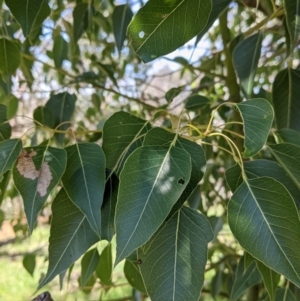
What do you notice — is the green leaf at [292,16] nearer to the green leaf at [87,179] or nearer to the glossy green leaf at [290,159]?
the glossy green leaf at [290,159]

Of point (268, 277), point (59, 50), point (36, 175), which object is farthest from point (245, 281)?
point (59, 50)

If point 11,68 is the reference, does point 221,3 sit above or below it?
above

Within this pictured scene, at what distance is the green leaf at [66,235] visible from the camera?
47 cm

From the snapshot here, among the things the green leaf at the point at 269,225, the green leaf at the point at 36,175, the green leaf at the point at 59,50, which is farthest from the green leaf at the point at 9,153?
the green leaf at the point at 59,50

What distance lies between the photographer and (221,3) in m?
0.62

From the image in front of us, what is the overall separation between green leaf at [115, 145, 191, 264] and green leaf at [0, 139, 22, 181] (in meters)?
0.14

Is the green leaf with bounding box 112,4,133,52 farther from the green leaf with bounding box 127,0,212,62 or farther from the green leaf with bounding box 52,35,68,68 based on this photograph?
the green leaf with bounding box 127,0,212,62

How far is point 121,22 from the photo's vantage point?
0.81 metres

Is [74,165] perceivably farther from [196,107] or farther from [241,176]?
[196,107]

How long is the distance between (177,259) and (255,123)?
0.15m

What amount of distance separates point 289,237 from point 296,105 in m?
0.31

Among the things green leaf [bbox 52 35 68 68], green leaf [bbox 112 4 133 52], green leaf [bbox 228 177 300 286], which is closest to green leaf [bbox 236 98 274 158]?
green leaf [bbox 228 177 300 286]

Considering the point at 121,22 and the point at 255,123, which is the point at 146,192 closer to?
the point at 255,123

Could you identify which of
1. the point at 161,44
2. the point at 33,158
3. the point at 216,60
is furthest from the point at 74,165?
the point at 216,60
